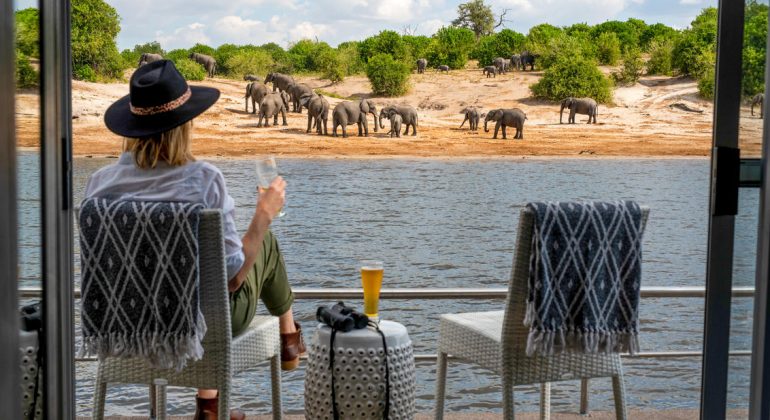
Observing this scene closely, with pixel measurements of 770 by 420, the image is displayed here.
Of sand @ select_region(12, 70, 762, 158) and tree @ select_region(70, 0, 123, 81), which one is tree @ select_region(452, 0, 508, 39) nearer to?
sand @ select_region(12, 70, 762, 158)

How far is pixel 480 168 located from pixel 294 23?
24.9 feet

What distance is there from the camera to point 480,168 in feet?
99.9

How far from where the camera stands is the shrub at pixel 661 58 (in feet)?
87.9

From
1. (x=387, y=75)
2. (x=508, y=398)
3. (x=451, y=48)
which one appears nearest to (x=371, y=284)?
(x=508, y=398)

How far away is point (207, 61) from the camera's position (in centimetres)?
2691

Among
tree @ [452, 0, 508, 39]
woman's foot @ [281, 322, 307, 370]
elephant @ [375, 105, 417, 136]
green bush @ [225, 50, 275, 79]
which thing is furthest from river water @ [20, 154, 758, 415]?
woman's foot @ [281, 322, 307, 370]

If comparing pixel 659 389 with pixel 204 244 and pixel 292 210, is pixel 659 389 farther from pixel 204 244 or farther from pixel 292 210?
pixel 292 210

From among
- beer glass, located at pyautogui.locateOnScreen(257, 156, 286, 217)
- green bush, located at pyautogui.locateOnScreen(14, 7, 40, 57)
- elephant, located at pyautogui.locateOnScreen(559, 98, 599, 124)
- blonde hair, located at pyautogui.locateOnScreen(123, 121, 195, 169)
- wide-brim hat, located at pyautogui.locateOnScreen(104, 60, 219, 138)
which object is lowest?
beer glass, located at pyautogui.locateOnScreen(257, 156, 286, 217)

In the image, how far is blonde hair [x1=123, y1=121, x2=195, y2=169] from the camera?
5.71 feet

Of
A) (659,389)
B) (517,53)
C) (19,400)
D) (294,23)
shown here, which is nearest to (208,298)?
(19,400)

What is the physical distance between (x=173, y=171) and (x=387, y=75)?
84.5 ft

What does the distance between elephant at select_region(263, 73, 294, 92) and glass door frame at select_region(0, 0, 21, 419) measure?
25253 mm

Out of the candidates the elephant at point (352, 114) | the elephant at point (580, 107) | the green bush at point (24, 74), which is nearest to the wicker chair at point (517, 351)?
the green bush at point (24, 74)

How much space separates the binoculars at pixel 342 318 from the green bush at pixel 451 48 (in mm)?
26806
